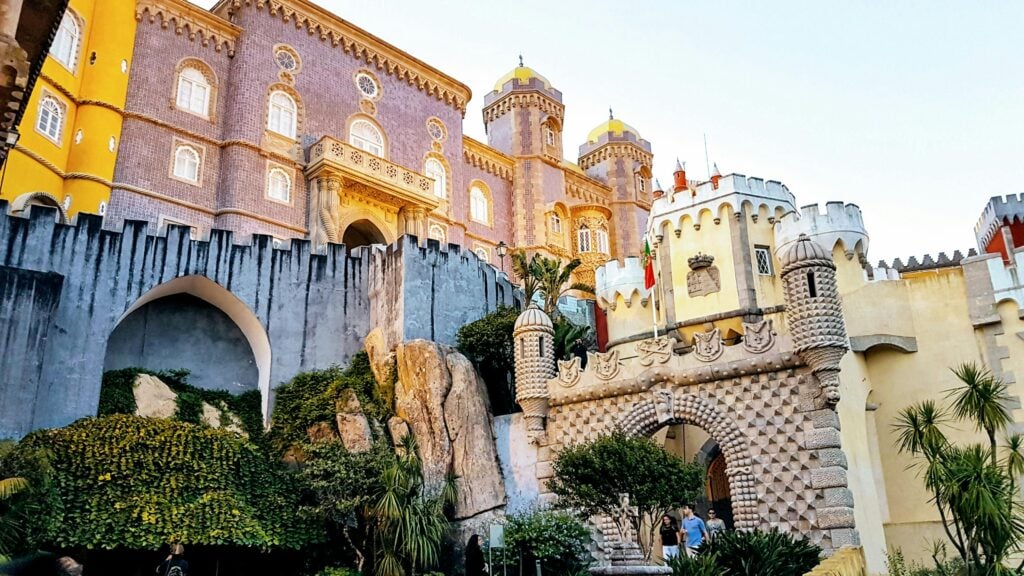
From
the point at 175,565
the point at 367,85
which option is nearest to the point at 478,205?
the point at 367,85

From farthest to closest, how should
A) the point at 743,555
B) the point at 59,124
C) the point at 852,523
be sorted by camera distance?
→ the point at 59,124 < the point at 852,523 < the point at 743,555

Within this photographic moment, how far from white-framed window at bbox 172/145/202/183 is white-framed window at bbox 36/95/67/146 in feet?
11.7

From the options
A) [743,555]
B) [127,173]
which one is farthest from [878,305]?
[127,173]

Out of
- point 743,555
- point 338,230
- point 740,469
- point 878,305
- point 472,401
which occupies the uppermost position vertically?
point 338,230

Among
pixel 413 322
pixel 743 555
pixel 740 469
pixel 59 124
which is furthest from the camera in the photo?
pixel 59 124

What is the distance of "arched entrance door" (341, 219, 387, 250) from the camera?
31422mm

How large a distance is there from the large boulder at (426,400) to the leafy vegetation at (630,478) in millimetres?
4236

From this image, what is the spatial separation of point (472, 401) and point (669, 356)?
195 inches

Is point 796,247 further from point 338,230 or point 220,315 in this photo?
point 338,230

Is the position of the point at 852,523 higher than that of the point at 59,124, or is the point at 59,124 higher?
the point at 59,124

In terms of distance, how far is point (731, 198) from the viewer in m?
25.3

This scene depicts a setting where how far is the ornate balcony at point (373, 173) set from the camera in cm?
2978

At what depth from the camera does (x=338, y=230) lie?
29.5 meters

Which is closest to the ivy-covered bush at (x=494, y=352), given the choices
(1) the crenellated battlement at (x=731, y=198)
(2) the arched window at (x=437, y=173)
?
(1) the crenellated battlement at (x=731, y=198)
